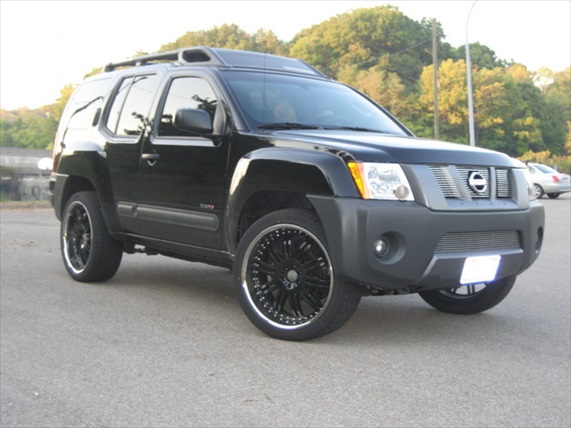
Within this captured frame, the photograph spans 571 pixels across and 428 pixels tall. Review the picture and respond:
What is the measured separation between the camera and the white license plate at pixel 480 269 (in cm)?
437

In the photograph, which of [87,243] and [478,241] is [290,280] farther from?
[87,243]

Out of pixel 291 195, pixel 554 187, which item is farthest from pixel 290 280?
pixel 554 187

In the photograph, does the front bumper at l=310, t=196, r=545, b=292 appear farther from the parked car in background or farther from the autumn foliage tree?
the autumn foliage tree

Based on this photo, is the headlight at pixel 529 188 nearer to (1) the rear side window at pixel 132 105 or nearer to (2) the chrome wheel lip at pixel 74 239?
(1) the rear side window at pixel 132 105

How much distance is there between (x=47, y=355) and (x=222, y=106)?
217 centimetres

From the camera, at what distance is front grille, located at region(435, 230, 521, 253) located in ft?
14.0

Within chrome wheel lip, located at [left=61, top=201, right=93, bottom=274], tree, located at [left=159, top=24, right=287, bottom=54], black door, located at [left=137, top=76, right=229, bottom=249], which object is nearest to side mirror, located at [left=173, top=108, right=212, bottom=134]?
black door, located at [left=137, top=76, right=229, bottom=249]

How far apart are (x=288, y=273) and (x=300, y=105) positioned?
1557mm

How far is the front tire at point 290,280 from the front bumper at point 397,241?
16 centimetres

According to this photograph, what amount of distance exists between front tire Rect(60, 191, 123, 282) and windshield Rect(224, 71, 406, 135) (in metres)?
2.00

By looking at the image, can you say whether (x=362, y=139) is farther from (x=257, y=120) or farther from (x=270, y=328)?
(x=270, y=328)

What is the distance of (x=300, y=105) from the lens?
548 centimetres

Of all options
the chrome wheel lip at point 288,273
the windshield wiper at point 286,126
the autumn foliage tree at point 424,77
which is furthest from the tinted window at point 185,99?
the autumn foliage tree at point 424,77

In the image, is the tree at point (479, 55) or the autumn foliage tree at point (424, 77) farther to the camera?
the tree at point (479, 55)
